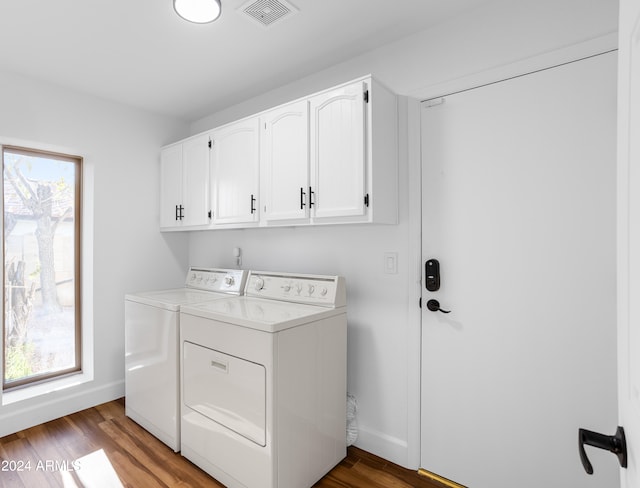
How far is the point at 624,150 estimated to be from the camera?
656 millimetres

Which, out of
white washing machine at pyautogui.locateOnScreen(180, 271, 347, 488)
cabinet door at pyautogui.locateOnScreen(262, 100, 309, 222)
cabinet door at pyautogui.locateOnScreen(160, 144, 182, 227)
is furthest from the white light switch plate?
cabinet door at pyautogui.locateOnScreen(160, 144, 182, 227)

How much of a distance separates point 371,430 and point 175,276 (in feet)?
7.42

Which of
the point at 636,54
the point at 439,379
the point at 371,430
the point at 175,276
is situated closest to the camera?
the point at 636,54

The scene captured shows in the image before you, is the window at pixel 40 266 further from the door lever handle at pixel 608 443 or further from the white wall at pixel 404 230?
the door lever handle at pixel 608 443

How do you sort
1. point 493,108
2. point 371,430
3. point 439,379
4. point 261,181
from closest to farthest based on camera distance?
point 493,108 → point 439,379 → point 371,430 → point 261,181

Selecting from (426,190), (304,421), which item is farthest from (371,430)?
(426,190)

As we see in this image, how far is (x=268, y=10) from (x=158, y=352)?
213 centimetres

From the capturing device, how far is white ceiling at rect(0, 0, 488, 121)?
181 centimetres

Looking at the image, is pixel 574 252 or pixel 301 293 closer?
pixel 574 252

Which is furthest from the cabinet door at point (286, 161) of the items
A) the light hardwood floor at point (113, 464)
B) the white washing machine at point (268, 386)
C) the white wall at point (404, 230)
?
the light hardwood floor at point (113, 464)

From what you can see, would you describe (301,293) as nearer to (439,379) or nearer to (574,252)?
(439,379)

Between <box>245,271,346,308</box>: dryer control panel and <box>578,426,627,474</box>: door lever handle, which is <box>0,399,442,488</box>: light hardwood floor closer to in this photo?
<box>245,271,346,308</box>: dryer control panel

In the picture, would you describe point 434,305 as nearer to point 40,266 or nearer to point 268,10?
point 268,10

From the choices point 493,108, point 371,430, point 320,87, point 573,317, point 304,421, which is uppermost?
point 320,87
